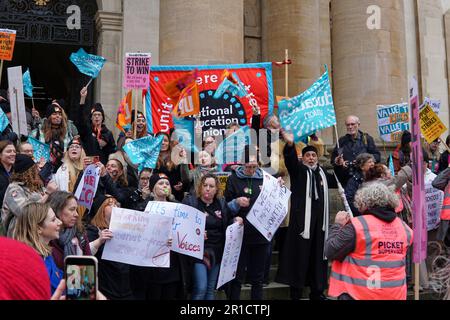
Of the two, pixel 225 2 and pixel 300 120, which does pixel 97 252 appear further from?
pixel 225 2

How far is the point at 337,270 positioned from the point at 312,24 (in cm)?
1089

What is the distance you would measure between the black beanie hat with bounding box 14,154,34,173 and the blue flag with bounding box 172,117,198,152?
10.5 feet

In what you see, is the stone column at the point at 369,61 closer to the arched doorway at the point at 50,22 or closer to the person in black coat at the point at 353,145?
the person in black coat at the point at 353,145

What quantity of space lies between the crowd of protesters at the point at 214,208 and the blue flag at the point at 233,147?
0.12 metres

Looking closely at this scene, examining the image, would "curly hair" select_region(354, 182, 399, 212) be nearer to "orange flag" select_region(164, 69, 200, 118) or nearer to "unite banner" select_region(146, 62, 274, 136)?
"orange flag" select_region(164, 69, 200, 118)

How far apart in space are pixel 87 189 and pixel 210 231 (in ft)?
4.86

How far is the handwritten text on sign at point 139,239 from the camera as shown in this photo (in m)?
5.39

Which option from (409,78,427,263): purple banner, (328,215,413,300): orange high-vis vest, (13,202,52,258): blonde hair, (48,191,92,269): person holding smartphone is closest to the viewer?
(13,202,52,258): blonde hair

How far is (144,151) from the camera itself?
7301mm

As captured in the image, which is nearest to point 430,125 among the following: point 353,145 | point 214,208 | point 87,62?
point 353,145

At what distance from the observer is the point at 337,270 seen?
14.3ft

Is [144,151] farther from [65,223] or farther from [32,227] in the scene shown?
[32,227]

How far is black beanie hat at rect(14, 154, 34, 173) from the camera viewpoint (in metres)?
5.49

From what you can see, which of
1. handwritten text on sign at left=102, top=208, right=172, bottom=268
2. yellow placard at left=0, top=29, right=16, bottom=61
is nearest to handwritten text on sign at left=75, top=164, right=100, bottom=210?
handwritten text on sign at left=102, top=208, right=172, bottom=268
